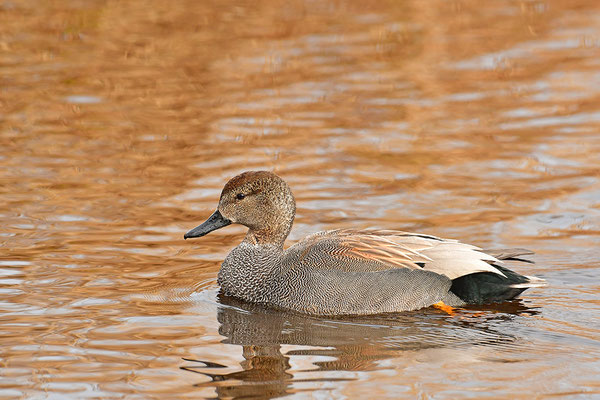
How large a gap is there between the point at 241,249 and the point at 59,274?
4.38 ft

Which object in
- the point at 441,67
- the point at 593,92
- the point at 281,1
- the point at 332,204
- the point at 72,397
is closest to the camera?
the point at 72,397

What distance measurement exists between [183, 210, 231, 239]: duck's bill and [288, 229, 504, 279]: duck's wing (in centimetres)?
62

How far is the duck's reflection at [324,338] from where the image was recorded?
20.3 ft

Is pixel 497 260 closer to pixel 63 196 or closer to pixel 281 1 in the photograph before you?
pixel 63 196

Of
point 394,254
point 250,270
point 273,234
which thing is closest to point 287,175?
point 273,234

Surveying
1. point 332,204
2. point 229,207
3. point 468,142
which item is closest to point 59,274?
point 229,207

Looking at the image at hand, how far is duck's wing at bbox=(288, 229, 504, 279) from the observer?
7508 mm

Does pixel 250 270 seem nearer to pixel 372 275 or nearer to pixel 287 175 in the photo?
pixel 372 275

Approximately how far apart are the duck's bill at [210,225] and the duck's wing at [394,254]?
617 millimetres

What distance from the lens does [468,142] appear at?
11.5 m

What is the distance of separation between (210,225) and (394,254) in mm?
1398

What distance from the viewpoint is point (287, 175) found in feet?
34.6

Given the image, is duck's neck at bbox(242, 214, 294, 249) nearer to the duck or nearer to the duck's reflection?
the duck

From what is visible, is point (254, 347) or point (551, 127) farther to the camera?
point (551, 127)
